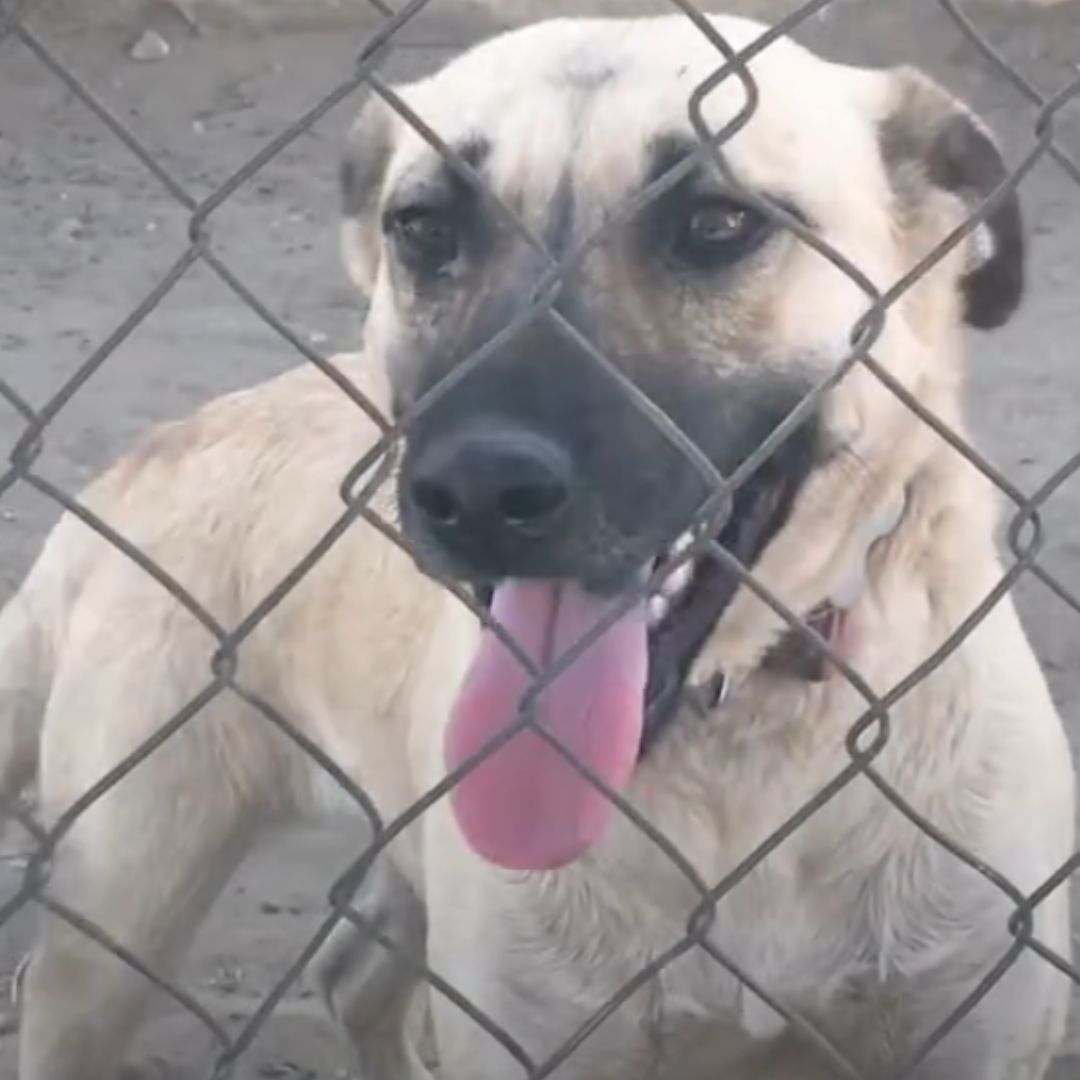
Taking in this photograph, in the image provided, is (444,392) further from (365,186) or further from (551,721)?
(365,186)

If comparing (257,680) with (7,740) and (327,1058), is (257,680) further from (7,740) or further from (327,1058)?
(327,1058)

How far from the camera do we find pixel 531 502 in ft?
6.69

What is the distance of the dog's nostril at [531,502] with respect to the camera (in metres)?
2.03

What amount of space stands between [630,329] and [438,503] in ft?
0.94

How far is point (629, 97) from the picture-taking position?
239cm

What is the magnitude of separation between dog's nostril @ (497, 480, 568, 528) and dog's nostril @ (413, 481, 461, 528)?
0.13 feet

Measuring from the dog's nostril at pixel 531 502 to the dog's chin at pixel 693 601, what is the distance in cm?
32

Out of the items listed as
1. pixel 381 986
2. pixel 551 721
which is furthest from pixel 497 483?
pixel 381 986

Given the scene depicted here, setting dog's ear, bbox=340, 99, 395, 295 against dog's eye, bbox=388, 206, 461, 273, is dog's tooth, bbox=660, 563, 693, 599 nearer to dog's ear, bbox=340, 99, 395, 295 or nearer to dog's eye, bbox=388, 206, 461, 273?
dog's eye, bbox=388, 206, 461, 273

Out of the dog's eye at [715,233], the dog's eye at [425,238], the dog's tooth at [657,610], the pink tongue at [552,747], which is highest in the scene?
the dog's eye at [425,238]

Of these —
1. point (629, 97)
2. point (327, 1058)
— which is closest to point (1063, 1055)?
point (327, 1058)

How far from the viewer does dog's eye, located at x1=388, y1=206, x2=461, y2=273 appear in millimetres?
2455

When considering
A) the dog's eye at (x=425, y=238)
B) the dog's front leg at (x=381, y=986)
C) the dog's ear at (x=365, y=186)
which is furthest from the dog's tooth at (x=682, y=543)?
the dog's front leg at (x=381, y=986)

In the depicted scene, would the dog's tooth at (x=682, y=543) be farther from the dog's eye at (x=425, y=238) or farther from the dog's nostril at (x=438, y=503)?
the dog's eye at (x=425, y=238)
